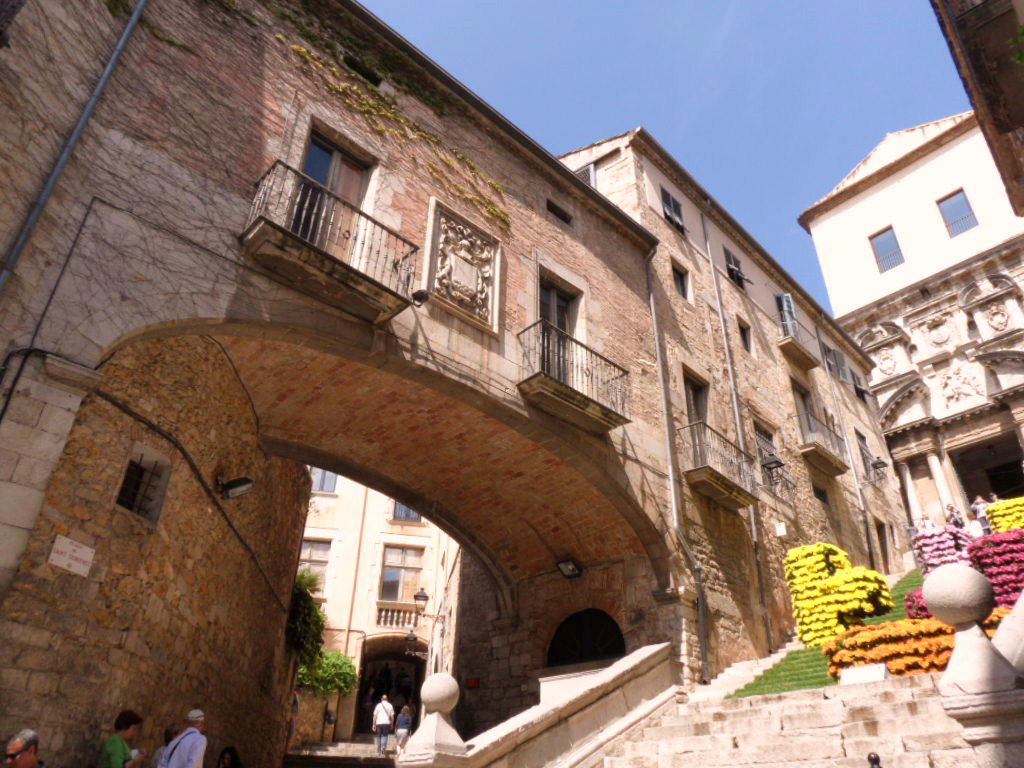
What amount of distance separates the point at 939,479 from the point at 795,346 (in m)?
11.8

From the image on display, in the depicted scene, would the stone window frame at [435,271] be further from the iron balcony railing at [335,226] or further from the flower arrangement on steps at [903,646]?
the flower arrangement on steps at [903,646]

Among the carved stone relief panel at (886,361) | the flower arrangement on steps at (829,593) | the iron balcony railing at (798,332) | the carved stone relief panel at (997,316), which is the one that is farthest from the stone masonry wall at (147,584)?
the carved stone relief panel at (997,316)

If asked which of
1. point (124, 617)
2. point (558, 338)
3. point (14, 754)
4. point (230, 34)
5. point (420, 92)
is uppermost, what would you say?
point (420, 92)

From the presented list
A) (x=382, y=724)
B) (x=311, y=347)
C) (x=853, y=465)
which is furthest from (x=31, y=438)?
(x=853, y=465)

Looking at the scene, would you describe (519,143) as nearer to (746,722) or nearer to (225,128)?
(225,128)

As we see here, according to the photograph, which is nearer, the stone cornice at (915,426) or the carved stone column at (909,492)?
the carved stone column at (909,492)

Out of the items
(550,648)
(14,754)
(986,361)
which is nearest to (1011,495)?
(986,361)

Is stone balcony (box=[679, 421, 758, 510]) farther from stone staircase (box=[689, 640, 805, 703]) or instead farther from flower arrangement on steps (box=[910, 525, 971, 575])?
flower arrangement on steps (box=[910, 525, 971, 575])

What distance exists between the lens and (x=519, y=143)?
12844 mm

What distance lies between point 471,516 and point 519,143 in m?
6.51

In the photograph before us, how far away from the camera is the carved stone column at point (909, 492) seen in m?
27.0

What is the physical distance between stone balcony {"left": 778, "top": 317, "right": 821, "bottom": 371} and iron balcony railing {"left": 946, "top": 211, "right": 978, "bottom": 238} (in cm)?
1336

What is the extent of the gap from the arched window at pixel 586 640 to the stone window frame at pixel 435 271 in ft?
17.2

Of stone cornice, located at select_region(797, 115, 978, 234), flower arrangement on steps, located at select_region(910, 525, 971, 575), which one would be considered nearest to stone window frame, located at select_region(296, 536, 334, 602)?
flower arrangement on steps, located at select_region(910, 525, 971, 575)
